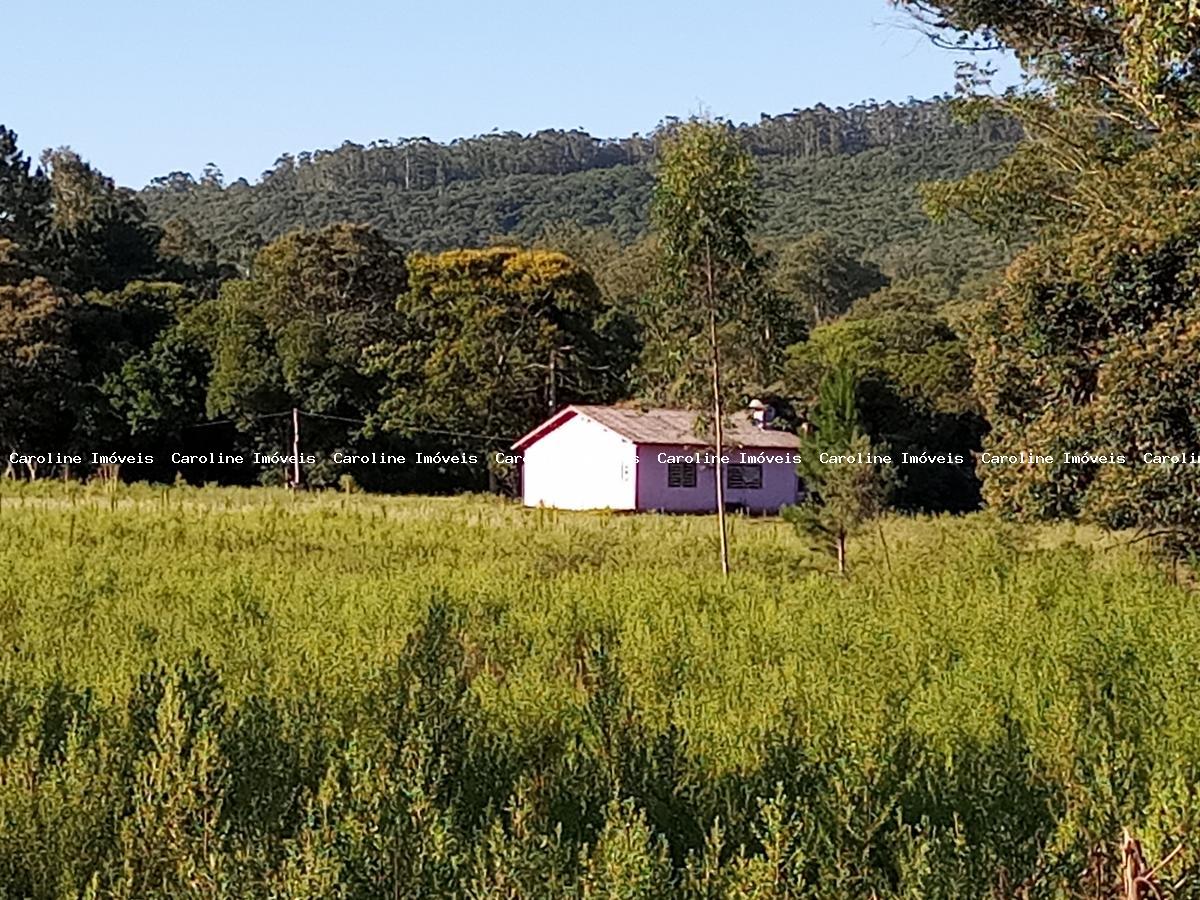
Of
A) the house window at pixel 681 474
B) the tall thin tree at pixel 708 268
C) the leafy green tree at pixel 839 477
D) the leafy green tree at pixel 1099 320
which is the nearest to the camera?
the leafy green tree at pixel 1099 320

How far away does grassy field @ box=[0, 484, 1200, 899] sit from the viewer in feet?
11.9

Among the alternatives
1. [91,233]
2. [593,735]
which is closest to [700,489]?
[91,233]

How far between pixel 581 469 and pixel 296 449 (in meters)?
8.50

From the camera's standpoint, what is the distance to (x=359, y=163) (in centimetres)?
15438

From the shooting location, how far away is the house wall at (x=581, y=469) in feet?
128

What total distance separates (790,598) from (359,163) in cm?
14999

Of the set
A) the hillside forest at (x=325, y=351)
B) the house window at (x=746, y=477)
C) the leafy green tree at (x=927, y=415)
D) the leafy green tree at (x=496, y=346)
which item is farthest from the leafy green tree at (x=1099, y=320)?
the leafy green tree at (x=496, y=346)

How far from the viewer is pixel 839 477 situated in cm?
1560

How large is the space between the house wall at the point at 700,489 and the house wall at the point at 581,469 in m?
0.44

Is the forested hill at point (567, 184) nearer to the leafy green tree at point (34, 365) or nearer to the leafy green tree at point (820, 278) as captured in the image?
the leafy green tree at point (820, 278)

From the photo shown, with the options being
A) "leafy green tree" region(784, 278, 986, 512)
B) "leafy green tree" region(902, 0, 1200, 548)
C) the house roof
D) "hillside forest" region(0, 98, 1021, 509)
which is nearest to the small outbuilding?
the house roof

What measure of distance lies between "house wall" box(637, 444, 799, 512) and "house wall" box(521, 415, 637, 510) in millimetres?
435

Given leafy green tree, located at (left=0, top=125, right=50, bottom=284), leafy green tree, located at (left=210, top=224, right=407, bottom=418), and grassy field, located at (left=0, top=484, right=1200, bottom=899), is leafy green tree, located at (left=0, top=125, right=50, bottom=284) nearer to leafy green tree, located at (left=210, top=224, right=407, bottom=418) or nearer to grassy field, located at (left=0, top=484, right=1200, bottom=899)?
leafy green tree, located at (left=210, top=224, right=407, bottom=418)

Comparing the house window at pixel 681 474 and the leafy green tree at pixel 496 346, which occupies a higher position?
the leafy green tree at pixel 496 346
